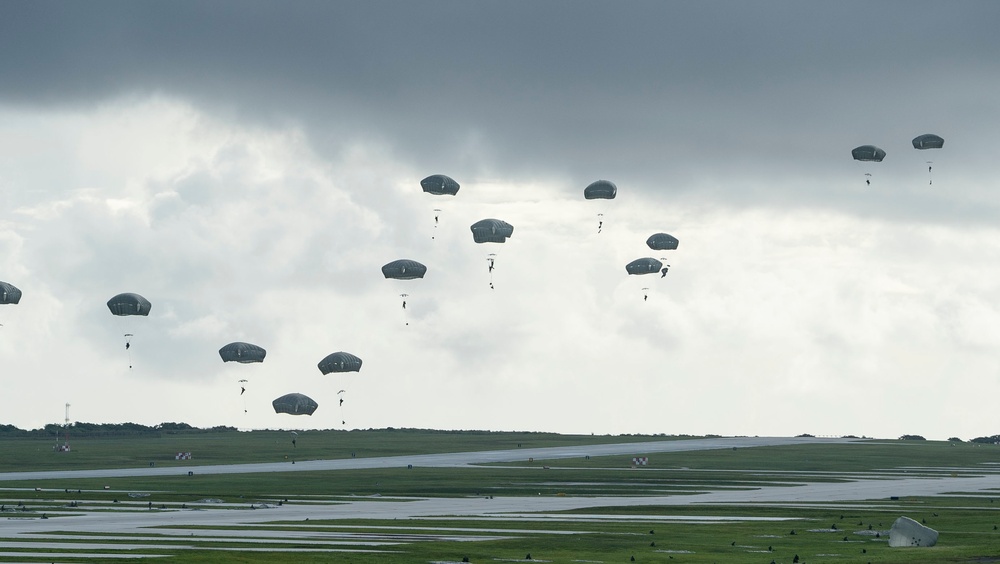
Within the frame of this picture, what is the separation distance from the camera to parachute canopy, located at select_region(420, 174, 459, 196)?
12862cm

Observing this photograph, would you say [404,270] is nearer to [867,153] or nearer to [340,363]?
[340,363]

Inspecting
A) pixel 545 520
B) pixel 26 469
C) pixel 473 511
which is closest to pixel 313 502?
pixel 473 511

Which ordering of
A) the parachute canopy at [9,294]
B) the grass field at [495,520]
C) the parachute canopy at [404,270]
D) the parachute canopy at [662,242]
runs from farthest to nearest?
1. the parachute canopy at [662,242]
2. the parachute canopy at [404,270]
3. the parachute canopy at [9,294]
4. the grass field at [495,520]

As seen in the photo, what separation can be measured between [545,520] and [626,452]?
110404 millimetres

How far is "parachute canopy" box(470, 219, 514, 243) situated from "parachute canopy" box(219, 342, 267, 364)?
91.3ft

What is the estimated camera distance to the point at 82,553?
5191 cm

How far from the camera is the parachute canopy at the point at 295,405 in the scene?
14375cm

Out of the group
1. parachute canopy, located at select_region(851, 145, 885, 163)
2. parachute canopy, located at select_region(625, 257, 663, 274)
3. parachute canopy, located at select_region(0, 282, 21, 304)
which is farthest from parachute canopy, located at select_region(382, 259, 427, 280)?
parachute canopy, located at select_region(851, 145, 885, 163)

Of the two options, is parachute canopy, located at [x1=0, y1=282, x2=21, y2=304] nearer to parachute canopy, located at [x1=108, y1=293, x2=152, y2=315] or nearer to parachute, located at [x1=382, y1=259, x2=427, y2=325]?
parachute canopy, located at [x1=108, y1=293, x2=152, y2=315]

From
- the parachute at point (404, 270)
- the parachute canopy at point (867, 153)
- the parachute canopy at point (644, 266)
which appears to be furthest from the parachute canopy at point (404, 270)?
the parachute canopy at point (867, 153)

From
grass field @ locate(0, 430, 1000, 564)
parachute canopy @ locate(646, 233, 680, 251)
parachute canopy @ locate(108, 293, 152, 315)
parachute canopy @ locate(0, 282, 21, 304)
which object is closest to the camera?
grass field @ locate(0, 430, 1000, 564)

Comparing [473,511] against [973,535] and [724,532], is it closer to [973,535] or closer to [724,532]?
[724,532]

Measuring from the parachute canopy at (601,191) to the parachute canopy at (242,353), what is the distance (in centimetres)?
3796

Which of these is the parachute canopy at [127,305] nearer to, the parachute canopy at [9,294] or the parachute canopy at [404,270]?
the parachute canopy at [9,294]
